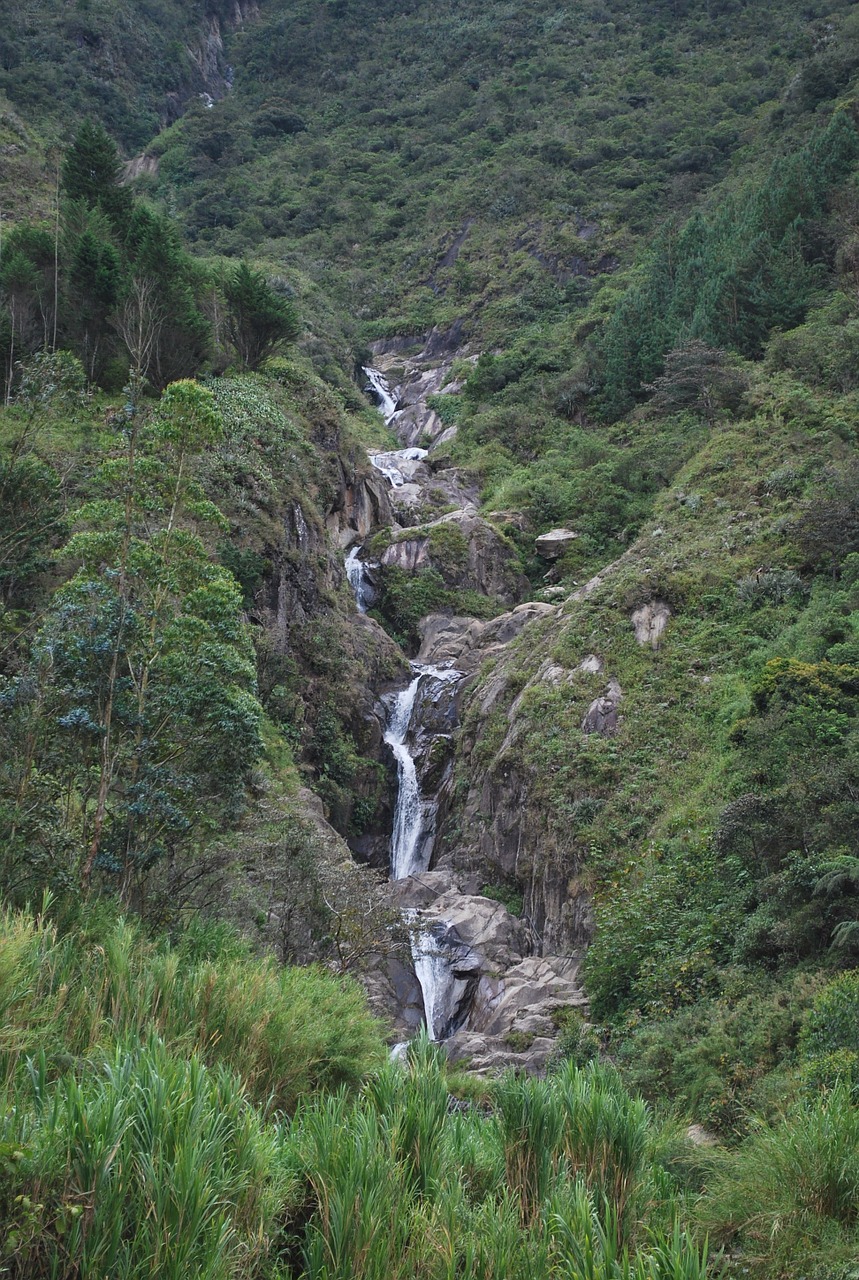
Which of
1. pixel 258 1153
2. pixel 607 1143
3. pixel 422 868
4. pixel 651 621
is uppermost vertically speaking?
pixel 258 1153

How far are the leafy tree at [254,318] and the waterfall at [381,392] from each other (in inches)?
922

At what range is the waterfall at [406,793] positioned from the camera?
29.2 meters

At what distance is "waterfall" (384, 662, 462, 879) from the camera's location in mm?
29156

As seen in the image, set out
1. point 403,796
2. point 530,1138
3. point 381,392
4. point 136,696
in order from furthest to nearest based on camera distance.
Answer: point 381,392, point 403,796, point 136,696, point 530,1138

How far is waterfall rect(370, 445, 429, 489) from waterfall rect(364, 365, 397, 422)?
9.06m

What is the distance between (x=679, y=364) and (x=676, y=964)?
27.7 meters

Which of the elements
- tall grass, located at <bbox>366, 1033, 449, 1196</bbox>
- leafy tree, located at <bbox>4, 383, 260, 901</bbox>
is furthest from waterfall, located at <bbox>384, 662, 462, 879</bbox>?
tall grass, located at <bbox>366, 1033, 449, 1196</bbox>

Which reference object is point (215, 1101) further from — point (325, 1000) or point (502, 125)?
point (502, 125)

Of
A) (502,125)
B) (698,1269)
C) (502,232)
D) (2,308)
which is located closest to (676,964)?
(698,1269)

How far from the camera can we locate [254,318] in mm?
36844

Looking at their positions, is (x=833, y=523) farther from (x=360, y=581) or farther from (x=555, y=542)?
(x=360, y=581)

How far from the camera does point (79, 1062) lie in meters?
5.77

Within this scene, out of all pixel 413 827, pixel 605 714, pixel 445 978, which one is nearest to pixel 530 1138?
pixel 445 978

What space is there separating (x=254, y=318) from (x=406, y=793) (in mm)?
20812
